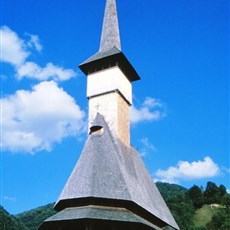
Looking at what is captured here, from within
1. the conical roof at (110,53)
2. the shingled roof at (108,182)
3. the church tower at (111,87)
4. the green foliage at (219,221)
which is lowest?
the shingled roof at (108,182)

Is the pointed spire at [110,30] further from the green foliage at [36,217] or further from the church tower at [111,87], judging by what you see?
the green foliage at [36,217]

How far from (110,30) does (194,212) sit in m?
40.2

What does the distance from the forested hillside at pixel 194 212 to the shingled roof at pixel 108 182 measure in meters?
29.1

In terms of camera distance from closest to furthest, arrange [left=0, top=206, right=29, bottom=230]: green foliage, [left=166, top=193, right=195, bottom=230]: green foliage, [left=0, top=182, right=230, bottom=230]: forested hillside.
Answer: [left=0, top=206, right=29, bottom=230]: green foliage, [left=0, top=182, right=230, bottom=230]: forested hillside, [left=166, top=193, right=195, bottom=230]: green foliage

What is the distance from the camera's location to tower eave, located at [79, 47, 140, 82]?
71.4ft

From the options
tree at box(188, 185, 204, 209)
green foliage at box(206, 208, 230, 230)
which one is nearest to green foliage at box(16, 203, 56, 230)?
green foliage at box(206, 208, 230, 230)

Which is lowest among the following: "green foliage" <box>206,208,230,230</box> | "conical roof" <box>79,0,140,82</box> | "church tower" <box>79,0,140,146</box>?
"green foliage" <box>206,208,230,230</box>

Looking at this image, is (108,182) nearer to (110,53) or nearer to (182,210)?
(110,53)

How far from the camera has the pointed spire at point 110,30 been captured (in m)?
23.6

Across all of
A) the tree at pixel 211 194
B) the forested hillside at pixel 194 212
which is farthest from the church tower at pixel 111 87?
the tree at pixel 211 194

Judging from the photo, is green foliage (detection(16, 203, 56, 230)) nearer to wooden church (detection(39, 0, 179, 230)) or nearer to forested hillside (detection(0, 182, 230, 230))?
forested hillside (detection(0, 182, 230, 230))

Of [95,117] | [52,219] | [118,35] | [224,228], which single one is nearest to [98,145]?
[95,117]

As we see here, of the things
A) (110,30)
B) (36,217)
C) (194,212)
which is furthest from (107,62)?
(36,217)

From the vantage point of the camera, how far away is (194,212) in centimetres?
5716
